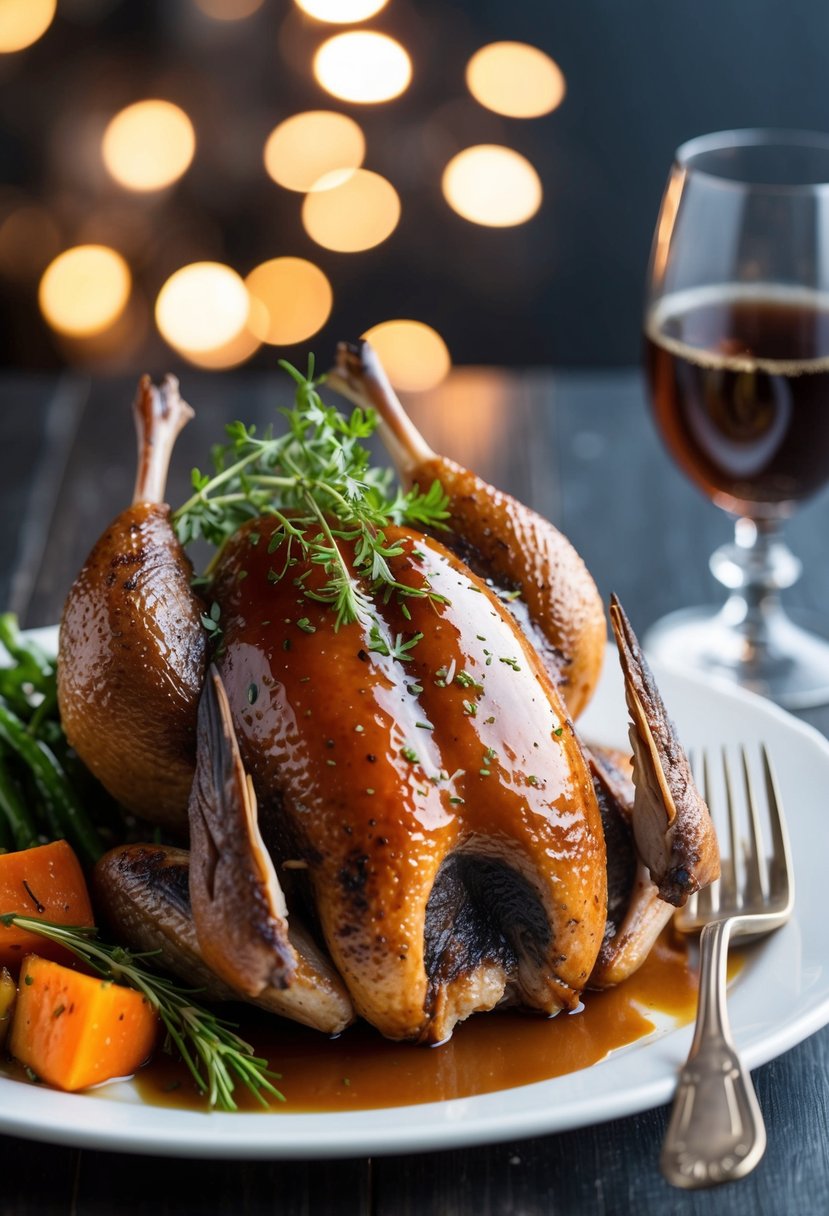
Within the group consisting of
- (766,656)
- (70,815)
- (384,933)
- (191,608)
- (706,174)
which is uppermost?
(706,174)

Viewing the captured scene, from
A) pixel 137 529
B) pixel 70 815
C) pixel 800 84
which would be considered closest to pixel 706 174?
pixel 137 529

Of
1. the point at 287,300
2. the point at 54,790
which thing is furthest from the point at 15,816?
the point at 287,300

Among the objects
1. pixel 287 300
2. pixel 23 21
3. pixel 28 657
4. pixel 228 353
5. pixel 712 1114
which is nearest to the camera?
pixel 712 1114

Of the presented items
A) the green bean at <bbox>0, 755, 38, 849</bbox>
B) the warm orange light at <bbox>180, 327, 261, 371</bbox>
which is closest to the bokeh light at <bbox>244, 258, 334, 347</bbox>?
the warm orange light at <bbox>180, 327, 261, 371</bbox>

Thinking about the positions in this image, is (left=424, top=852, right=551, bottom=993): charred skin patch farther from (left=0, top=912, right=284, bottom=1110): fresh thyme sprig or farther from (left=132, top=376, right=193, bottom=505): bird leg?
(left=132, top=376, right=193, bottom=505): bird leg

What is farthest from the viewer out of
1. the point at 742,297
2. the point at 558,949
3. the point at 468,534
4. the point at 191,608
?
the point at 742,297

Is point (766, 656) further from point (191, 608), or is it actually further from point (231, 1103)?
point (231, 1103)

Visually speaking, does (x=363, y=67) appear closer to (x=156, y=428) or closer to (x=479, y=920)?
(x=156, y=428)
